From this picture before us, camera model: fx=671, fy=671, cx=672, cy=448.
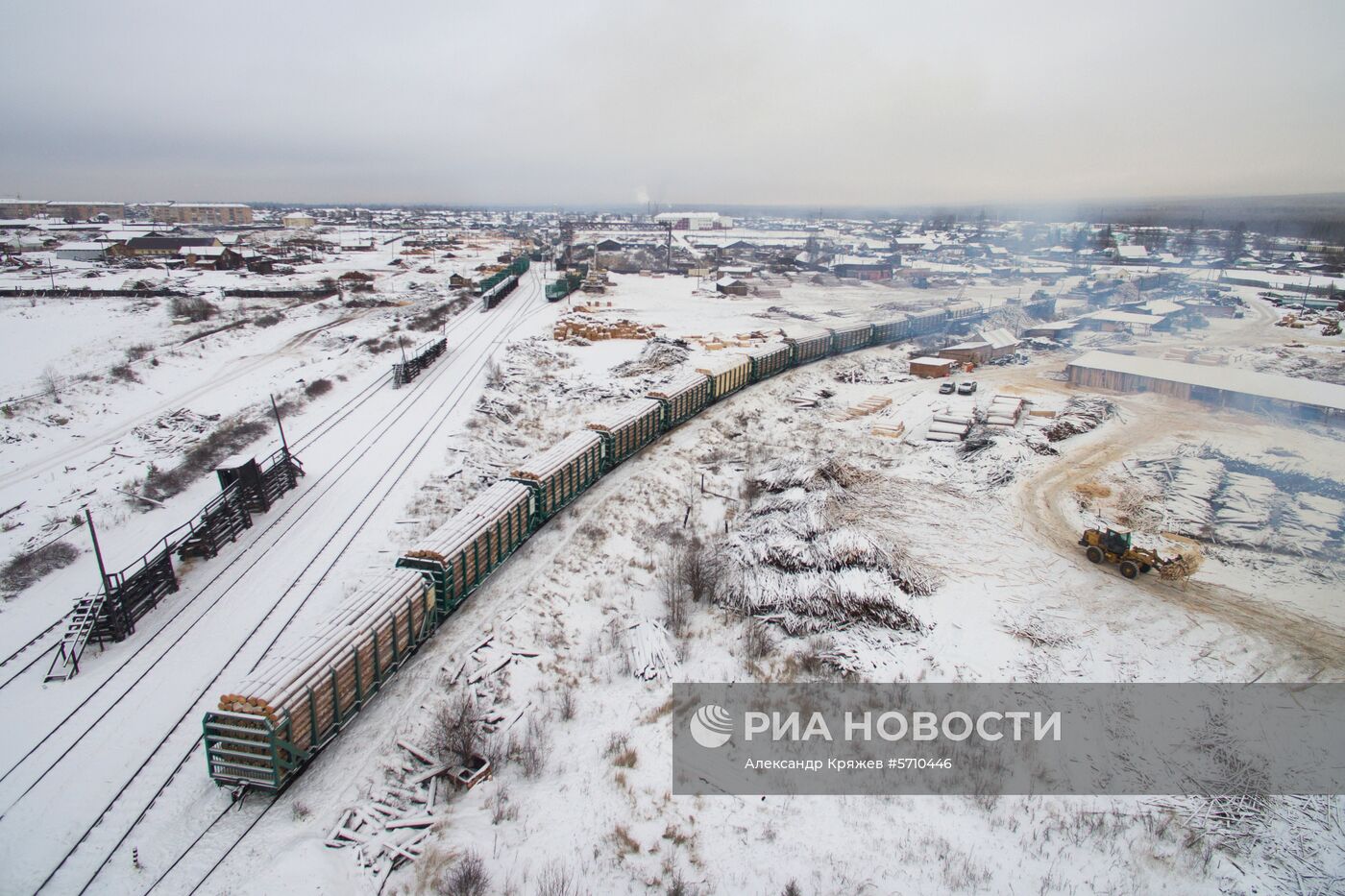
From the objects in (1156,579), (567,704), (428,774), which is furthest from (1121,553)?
(428,774)

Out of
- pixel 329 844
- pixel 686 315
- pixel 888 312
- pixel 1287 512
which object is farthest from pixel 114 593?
pixel 888 312

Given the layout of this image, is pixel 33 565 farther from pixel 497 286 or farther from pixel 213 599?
pixel 497 286

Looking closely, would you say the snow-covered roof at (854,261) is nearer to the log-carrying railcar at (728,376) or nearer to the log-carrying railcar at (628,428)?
the log-carrying railcar at (728,376)

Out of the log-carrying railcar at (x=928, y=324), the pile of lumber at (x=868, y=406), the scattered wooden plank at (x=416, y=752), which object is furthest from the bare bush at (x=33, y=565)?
the log-carrying railcar at (x=928, y=324)

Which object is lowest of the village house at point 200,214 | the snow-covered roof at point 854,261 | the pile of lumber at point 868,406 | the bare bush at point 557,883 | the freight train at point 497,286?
the bare bush at point 557,883

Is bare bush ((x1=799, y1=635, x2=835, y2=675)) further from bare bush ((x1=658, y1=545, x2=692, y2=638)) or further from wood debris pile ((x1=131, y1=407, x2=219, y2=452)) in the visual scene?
wood debris pile ((x1=131, y1=407, x2=219, y2=452))

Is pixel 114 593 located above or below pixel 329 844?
above

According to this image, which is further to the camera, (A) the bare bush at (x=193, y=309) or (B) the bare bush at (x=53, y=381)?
(A) the bare bush at (x=193, y=309)

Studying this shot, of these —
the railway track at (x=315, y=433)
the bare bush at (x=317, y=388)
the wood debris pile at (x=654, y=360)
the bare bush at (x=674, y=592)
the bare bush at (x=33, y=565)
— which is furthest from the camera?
the wood debris pile at (x=654, y=360)

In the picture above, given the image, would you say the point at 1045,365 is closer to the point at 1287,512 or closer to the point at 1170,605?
the point at 1287,512
